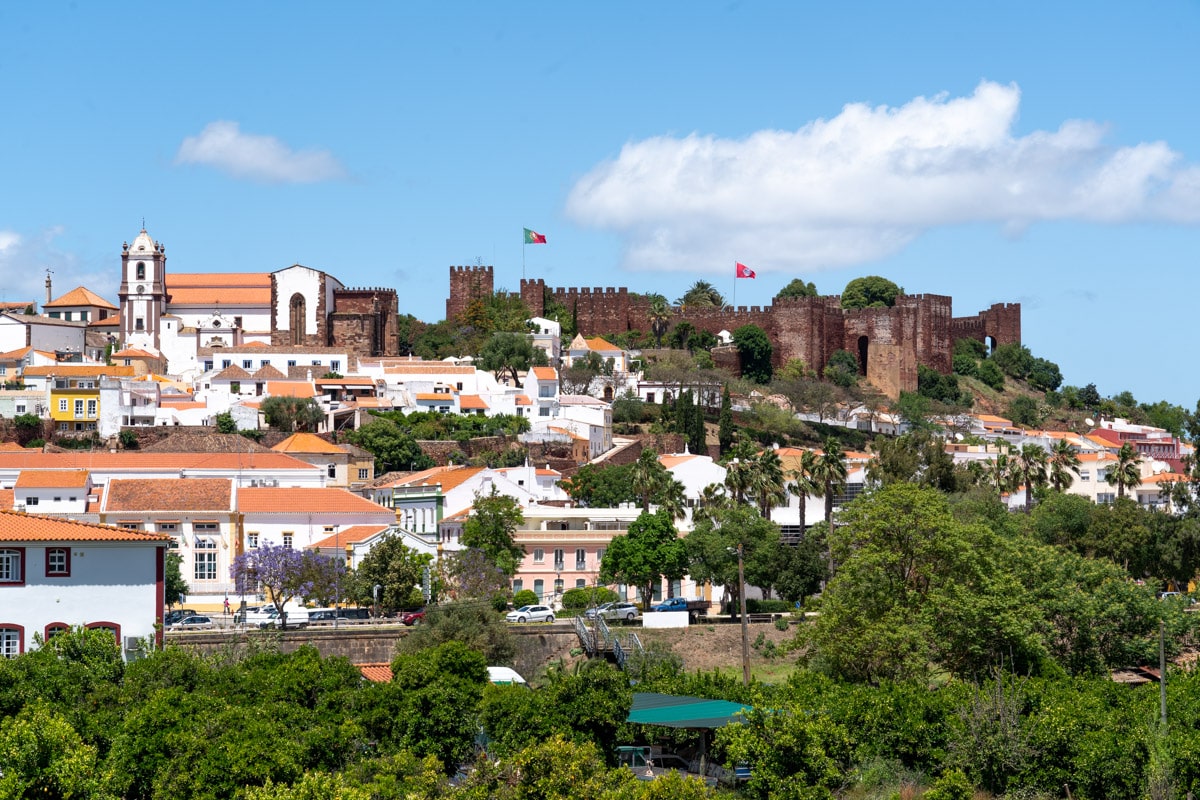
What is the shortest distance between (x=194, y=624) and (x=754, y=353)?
244 ft

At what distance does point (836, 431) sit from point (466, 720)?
75.4 m

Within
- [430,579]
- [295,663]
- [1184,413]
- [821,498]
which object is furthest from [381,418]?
[1184,413]

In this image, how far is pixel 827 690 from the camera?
41344 millimetres

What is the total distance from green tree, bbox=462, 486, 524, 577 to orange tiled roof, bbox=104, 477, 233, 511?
9.46 meters

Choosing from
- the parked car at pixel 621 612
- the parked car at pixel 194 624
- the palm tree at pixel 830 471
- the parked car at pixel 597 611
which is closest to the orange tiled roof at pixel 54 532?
the parked car at pixel 194 624

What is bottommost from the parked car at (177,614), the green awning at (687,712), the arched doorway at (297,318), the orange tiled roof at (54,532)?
the green awning at (687,712)

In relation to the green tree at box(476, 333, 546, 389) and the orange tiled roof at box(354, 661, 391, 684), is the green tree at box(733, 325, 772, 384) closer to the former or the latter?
the green tree at box(476, 333, 546, 389)

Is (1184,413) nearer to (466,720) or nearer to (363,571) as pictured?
(363,571)

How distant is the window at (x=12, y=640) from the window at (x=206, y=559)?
24.3 meters

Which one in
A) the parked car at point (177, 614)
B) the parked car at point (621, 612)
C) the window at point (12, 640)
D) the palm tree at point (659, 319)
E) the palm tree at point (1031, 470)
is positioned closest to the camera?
the window at point (12, 640)

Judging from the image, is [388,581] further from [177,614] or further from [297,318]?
[297,318]

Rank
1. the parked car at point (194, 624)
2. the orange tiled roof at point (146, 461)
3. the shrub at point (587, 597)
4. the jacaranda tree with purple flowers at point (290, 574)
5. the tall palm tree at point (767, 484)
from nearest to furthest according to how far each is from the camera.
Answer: the parked car at point (194, 624)
the jacaranda tree with purple flowers at point (290, 574)
the shrub at point (587, 597)
the tall palm tree at point (767, 484)
the orange tiled roof at point (146, 461)

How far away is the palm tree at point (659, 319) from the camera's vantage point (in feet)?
423

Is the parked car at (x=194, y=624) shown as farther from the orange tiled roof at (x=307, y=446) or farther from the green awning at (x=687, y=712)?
the orange tiled roof at (x=307, y=446)
